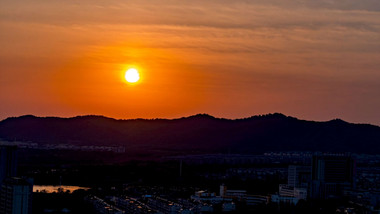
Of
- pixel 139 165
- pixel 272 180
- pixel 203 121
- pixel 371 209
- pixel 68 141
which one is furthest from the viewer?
pixel 203 121

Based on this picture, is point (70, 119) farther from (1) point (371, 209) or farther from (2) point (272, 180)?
(1) point (371, 209)

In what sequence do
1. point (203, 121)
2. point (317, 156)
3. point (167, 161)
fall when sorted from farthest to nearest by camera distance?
point (203, 121) → point (167, 161) → point (317, 156)

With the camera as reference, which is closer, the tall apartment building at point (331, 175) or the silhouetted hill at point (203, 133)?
the tall apartment building at point (331, 175)

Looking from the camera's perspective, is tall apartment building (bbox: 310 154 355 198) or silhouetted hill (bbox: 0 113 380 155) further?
silhouetted hill (bbox: 0 113 380 155)

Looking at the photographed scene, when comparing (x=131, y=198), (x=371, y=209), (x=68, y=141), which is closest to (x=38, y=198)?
(x=131, y=198)

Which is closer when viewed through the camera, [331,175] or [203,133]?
[331,175]

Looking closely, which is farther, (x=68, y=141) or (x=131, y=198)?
(x=68, y=141)

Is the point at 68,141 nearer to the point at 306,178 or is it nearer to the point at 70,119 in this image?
the point at 70,119
